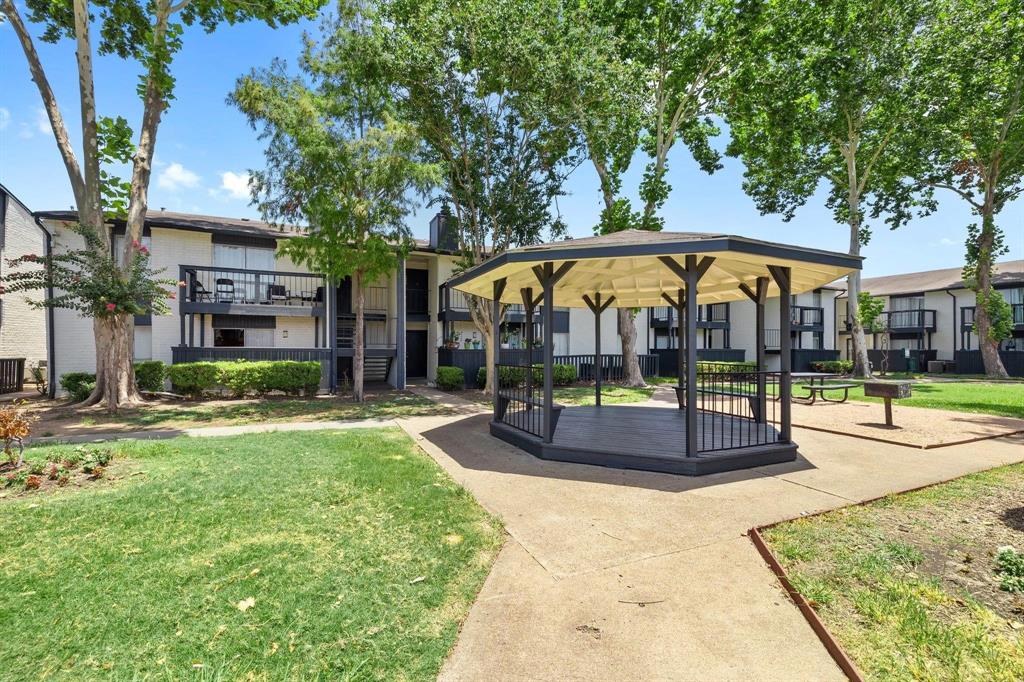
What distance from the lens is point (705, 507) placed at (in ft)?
15.2

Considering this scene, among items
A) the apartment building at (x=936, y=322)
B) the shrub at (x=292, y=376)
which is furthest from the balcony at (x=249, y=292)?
the apartment building at (x=936, y=322)

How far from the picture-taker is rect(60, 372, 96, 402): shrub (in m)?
13.0

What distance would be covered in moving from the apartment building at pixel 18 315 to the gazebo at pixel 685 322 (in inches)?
672

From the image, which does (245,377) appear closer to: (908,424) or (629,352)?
(629,352)

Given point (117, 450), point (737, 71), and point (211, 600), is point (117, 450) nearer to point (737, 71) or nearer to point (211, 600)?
point (211, 600)

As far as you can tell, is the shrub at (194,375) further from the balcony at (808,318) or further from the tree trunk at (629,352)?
the balcony at (808,318)

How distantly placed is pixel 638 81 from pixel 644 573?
16.0m

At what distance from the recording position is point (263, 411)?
11.5m

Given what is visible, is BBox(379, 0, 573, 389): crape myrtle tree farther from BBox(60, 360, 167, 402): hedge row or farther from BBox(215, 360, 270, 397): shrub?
BBox(60, 360, 167, 402): hedge row

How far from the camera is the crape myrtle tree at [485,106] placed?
12.6 metres

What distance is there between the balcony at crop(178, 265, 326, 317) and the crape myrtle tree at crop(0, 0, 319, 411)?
3347 mm

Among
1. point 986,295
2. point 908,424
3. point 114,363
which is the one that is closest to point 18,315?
point 114,363

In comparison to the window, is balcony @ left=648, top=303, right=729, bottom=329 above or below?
above

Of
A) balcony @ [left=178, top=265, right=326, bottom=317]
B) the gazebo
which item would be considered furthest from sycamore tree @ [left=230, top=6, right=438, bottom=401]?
the gazebo
